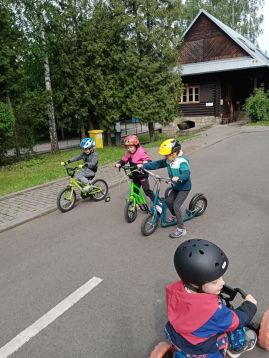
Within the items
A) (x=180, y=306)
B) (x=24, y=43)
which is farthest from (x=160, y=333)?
(x=24, y=43)

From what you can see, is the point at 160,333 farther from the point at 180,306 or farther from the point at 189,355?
the point at 180,306

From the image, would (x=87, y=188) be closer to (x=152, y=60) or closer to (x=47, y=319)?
(x=47, y=319)

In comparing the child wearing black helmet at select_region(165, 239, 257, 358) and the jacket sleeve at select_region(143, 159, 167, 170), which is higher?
the jacket sleeve at select_region(143, 159, 167, 170)

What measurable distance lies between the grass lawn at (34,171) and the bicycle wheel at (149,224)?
204 inches

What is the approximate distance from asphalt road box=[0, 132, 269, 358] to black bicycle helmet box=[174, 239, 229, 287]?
1250mm

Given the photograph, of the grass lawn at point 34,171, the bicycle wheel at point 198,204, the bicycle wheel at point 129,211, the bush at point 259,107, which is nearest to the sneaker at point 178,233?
the bicycle wheel at point 198,204

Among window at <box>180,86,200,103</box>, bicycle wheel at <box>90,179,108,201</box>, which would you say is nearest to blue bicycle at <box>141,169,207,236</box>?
bicycle wheel at <box>90,179,108,201</box>

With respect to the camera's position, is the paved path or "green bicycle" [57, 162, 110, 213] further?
"green bicycle" [57, 162, 110, 213]

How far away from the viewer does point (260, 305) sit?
3.69 meters

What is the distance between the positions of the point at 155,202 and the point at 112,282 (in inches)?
72.7

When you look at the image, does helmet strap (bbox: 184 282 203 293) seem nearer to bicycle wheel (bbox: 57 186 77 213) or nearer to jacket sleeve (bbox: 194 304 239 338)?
jacket sleeve (bbox: 194 304 239 338)

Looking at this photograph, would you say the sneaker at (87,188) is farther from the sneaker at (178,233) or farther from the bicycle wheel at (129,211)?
the sneaker at (178,233)

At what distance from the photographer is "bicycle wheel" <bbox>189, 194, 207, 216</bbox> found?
631 cm

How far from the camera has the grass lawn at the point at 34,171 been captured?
400 inches
